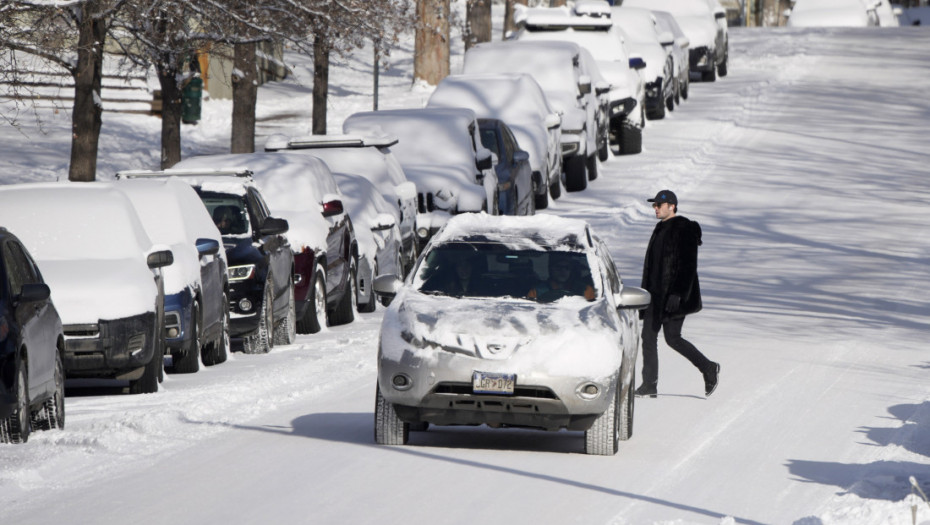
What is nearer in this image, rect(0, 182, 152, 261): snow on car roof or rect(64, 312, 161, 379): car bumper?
rect(64, 312, 161, 379): car bumper

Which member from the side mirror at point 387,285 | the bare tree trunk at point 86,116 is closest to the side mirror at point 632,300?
the side mirror at point 387,285

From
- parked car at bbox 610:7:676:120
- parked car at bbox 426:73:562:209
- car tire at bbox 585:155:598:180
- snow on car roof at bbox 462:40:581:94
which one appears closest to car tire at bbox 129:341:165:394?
parked car at bbox 426:73:562:209

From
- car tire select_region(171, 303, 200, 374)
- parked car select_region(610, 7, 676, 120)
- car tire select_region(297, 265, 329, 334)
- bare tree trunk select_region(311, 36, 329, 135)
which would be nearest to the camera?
car tire select_region(171, 303, 200, 374)

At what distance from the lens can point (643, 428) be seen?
12281 mm

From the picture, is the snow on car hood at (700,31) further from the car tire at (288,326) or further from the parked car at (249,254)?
the car tire at (288,326)

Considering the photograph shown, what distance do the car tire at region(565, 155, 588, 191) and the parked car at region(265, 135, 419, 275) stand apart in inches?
362

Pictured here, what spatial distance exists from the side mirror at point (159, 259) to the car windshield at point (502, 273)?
2.94m

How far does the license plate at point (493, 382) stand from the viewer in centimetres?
1063

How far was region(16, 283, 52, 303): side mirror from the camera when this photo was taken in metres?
11.1

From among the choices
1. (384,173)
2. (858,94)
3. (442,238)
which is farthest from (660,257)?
(858,94)

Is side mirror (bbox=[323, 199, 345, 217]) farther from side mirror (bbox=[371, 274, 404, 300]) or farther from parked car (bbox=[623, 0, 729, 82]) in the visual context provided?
parked car (bbox=[623, 0, 729, 82])

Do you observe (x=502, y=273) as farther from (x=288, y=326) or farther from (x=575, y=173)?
(x=575, y=173)

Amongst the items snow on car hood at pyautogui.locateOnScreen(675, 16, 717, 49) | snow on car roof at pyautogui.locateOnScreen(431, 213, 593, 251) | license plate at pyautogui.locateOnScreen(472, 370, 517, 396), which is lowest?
license plate at pyautogui.locateOnScreen(472, 370, 517, 396)

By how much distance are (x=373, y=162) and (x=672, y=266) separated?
342 inches
